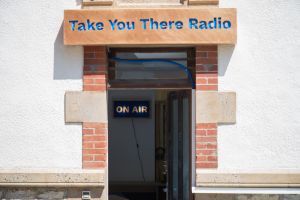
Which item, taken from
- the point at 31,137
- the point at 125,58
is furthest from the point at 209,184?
the point at 31,137

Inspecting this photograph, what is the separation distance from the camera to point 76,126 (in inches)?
195

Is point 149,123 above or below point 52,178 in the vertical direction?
above

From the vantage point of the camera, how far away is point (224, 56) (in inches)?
194

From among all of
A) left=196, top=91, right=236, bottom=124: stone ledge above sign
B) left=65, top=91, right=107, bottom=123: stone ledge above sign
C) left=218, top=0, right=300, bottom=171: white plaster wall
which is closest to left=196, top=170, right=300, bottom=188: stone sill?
left=218, top=0, right=300, bottom=171: white plaster wall

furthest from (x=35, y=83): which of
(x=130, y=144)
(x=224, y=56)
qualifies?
(x=130, y=144)

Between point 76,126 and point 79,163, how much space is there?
19.1 inches

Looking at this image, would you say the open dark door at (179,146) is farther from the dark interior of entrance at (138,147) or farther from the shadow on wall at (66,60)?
the dark interior of entrance at (138,147)

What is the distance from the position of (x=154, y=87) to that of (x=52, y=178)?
5.86 feet

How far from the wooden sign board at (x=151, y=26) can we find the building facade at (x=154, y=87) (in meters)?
0.01

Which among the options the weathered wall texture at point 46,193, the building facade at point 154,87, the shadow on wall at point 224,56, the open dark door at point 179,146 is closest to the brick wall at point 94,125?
the building facade at point 154,87

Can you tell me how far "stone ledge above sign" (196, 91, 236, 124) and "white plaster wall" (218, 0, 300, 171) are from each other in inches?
3.4

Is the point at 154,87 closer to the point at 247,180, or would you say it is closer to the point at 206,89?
the point at 206,89

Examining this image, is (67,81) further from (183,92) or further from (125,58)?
(183,92)

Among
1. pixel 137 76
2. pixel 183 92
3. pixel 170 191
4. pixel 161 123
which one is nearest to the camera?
pixel 137 76
